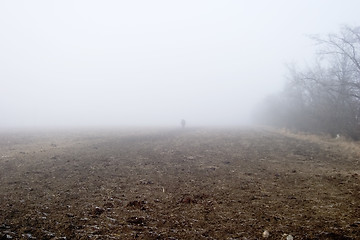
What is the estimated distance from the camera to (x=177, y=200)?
7.61 m

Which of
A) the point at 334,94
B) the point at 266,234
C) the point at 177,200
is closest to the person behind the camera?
the point at 266,234

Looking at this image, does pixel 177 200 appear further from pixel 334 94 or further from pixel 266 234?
pixel 334 94

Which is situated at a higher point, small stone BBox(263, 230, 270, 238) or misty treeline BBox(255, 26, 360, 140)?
misty treeline BBox(255, 26, 360, 140)

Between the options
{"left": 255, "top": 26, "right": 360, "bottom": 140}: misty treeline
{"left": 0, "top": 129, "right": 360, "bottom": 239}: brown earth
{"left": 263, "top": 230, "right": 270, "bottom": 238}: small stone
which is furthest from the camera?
{"left": 255, "top": 26, "right": 360, "bottom": 140}: misty treeline

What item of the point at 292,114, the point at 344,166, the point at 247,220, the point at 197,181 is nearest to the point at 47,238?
the point at 247,220

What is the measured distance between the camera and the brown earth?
17.9ft

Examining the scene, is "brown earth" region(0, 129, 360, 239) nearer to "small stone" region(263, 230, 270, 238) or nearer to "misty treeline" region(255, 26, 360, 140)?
"small stone" region(263, 230, 270, 238)

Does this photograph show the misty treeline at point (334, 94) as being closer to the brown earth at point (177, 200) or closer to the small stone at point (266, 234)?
the brown earth at point (177, 200)

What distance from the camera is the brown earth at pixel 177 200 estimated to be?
545 centimetres

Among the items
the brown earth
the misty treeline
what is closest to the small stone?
the brown earth

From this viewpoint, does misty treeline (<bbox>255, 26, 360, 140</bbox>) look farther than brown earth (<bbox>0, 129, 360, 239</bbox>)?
Yes

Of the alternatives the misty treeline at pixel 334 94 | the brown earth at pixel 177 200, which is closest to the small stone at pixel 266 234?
the brown earth at pixel 177 200

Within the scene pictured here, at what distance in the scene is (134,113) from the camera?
175250mm

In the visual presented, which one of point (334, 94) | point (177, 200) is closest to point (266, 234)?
point (177, 200)
